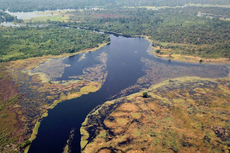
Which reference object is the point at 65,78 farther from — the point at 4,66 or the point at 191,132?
the point at 191,132

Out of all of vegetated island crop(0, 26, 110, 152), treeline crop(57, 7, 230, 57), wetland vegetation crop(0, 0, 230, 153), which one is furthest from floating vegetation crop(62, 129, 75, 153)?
treeline crop(57, 7, 230, 57)

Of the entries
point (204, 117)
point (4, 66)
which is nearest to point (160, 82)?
point (204, 117)

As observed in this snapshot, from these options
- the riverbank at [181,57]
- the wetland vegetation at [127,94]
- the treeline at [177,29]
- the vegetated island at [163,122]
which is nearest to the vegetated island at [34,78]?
the wetland vegetation at [127,94]

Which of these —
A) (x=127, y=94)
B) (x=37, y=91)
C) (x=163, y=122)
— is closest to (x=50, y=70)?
(x=37, y=91)

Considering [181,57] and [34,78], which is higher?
[181,57]

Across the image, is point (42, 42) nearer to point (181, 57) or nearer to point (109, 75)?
point (109, 75)
